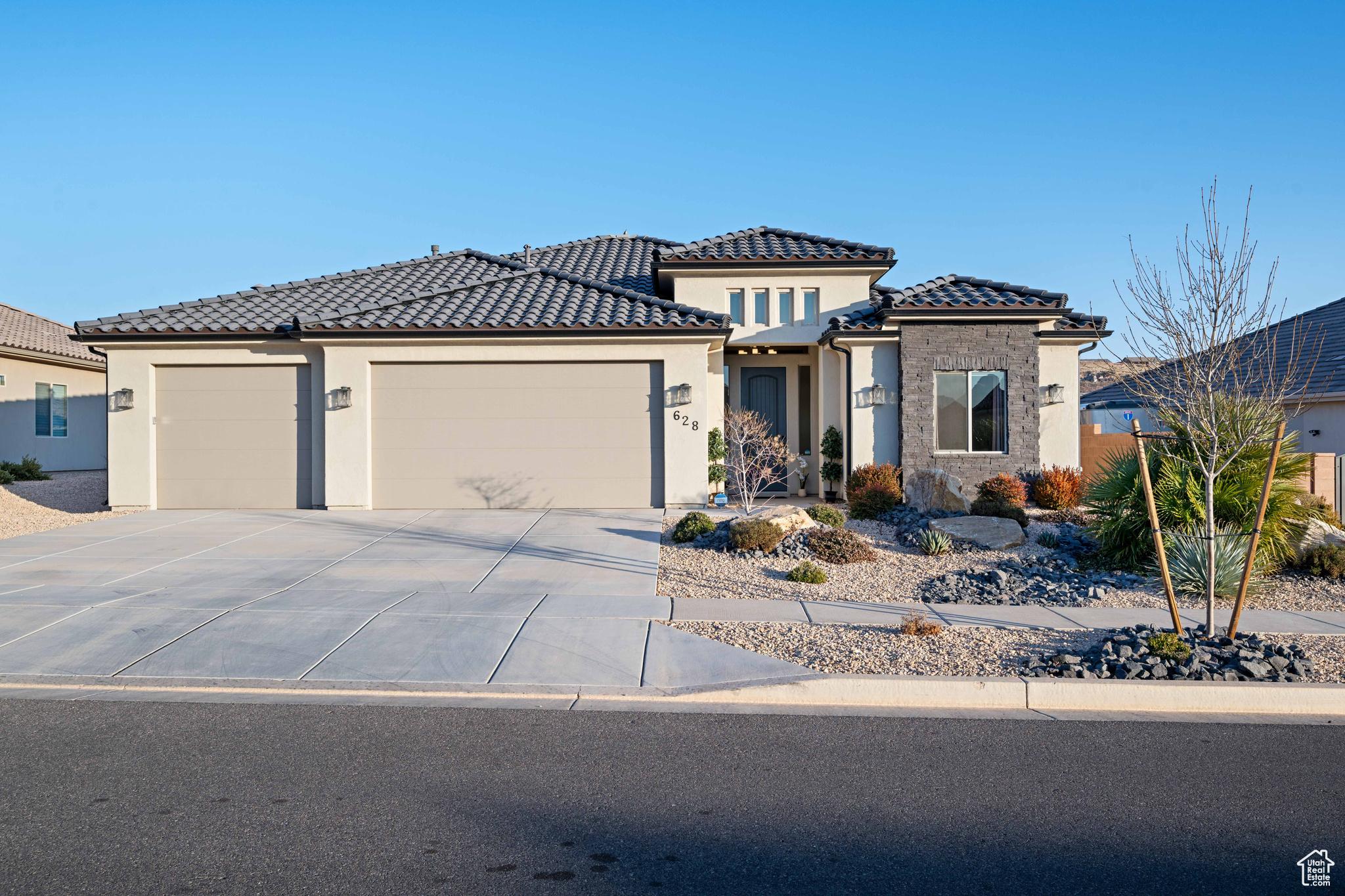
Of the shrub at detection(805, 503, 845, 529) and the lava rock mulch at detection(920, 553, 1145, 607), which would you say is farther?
the shrub at detection(805, 503, 845, 529)

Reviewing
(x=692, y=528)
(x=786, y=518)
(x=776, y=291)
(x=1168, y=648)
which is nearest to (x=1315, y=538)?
(x=1168, y=648)

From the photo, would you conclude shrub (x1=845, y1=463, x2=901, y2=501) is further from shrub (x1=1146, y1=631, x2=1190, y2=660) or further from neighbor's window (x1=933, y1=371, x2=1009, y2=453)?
shrub (x1=1146, y1=631, x2=1190, y2=660)

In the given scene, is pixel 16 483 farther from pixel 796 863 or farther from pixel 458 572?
pixel 796 863

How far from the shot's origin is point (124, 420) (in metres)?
15.2

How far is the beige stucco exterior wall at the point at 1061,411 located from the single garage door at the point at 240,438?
14.6m

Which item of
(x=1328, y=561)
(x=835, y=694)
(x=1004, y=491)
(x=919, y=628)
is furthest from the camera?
(x=1004, y=491)

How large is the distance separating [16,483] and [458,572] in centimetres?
1645

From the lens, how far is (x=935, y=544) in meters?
11.3

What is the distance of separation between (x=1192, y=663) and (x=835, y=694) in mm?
2866

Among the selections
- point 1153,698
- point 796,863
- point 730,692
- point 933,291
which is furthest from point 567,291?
point 796,863

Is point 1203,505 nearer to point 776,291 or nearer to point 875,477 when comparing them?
point 875,477

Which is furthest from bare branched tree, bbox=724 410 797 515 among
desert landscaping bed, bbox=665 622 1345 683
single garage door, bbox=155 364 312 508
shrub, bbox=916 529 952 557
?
single garage door, bbox=155 364 312 508

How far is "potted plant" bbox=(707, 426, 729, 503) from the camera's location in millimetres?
15953

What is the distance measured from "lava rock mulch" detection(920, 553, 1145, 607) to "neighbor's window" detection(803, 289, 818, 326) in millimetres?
8293
